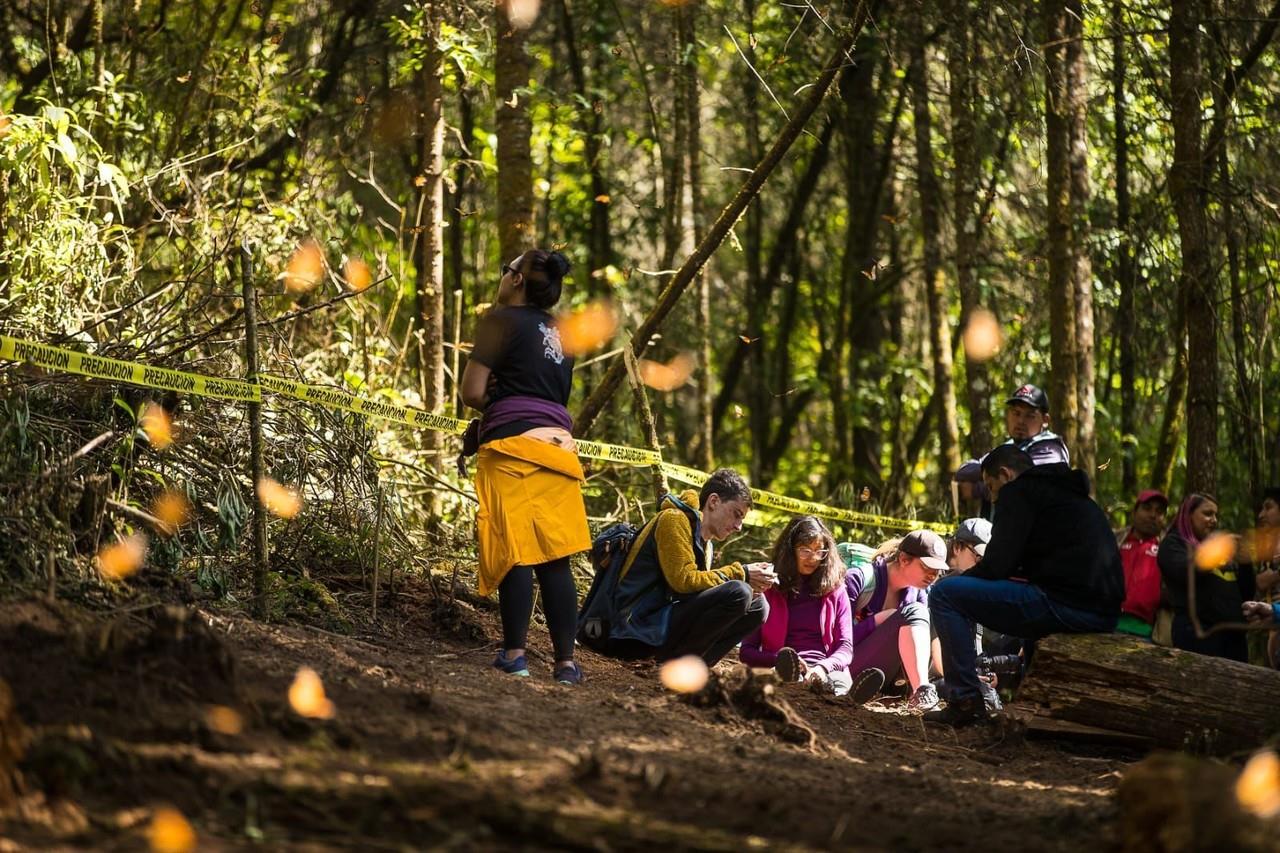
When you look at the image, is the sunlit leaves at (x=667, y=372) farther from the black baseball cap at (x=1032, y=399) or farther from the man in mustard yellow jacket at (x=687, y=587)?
the man in mustard yellow jacket at (x=687, y=587)

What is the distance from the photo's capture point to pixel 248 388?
682 centimetres

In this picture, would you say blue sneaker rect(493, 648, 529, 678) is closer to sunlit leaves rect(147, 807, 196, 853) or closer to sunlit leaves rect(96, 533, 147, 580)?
sunlit leaves rect(96, 533, 147, 580)

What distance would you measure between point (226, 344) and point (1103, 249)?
8.43m

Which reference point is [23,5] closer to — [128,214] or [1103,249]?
[128,214]

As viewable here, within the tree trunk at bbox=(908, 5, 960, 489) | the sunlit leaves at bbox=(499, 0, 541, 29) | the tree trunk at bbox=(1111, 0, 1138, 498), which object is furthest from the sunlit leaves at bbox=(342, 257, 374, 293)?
the tree trunk at bbox=(1111, 0, 1138, 498)

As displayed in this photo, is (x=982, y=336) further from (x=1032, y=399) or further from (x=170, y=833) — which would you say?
(x=170, y=833)

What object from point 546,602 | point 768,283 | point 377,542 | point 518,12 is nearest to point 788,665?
point 546,602

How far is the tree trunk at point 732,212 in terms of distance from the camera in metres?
8.45

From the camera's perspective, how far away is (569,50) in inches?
634

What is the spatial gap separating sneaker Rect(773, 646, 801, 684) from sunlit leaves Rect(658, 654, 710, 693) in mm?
542

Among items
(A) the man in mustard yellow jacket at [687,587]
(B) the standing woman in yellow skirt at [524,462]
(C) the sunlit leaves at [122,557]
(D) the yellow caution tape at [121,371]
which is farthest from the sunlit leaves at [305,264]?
(B) the standing woman in yellow skirt at [524,462]

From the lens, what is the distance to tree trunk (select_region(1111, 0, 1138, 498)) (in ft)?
39.7

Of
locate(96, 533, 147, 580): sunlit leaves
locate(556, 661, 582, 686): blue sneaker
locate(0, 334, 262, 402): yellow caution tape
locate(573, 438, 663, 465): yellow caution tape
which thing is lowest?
locate(556, 661, 582, 686): blue sneaker

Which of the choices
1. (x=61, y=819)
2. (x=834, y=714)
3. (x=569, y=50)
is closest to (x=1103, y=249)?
(x=569, y=50)
